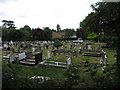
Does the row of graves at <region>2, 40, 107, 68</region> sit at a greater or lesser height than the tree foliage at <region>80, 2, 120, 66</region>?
lesser

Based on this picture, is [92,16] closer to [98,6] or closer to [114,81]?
[98,6]

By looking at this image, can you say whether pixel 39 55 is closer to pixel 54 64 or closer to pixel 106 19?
pixel 54 64

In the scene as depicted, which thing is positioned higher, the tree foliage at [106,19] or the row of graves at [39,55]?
the tree foliage at [106,19]

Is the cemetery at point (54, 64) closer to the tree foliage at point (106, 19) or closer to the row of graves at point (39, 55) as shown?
the row of graves at point (39, 55)

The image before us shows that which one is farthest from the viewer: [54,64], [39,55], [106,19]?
[39,55]

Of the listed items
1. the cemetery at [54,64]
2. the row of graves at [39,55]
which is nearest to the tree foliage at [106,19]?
the cemetery at [54,64]

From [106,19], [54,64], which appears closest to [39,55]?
[54,64]

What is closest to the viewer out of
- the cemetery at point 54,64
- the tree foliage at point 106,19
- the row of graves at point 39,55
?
the tree foliage at point 106,19

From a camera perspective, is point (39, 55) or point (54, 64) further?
point (39, 55)

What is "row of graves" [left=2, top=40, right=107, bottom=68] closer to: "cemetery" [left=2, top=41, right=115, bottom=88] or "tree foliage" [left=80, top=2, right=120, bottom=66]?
"cemetery" [left=2, top=41, right=115, bottom=88]

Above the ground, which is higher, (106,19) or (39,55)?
(106,19)

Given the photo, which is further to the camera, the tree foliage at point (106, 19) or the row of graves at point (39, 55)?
the row of graves at point (39, 55)

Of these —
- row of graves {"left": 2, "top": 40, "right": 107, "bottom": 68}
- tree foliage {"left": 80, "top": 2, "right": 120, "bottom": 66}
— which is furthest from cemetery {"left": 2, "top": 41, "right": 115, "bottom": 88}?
tree foliage {"left": 80, "top": 2, "right": 120, "bottom": 66}

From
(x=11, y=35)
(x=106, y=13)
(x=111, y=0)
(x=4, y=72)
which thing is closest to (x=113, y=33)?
(x=106, y=13)
